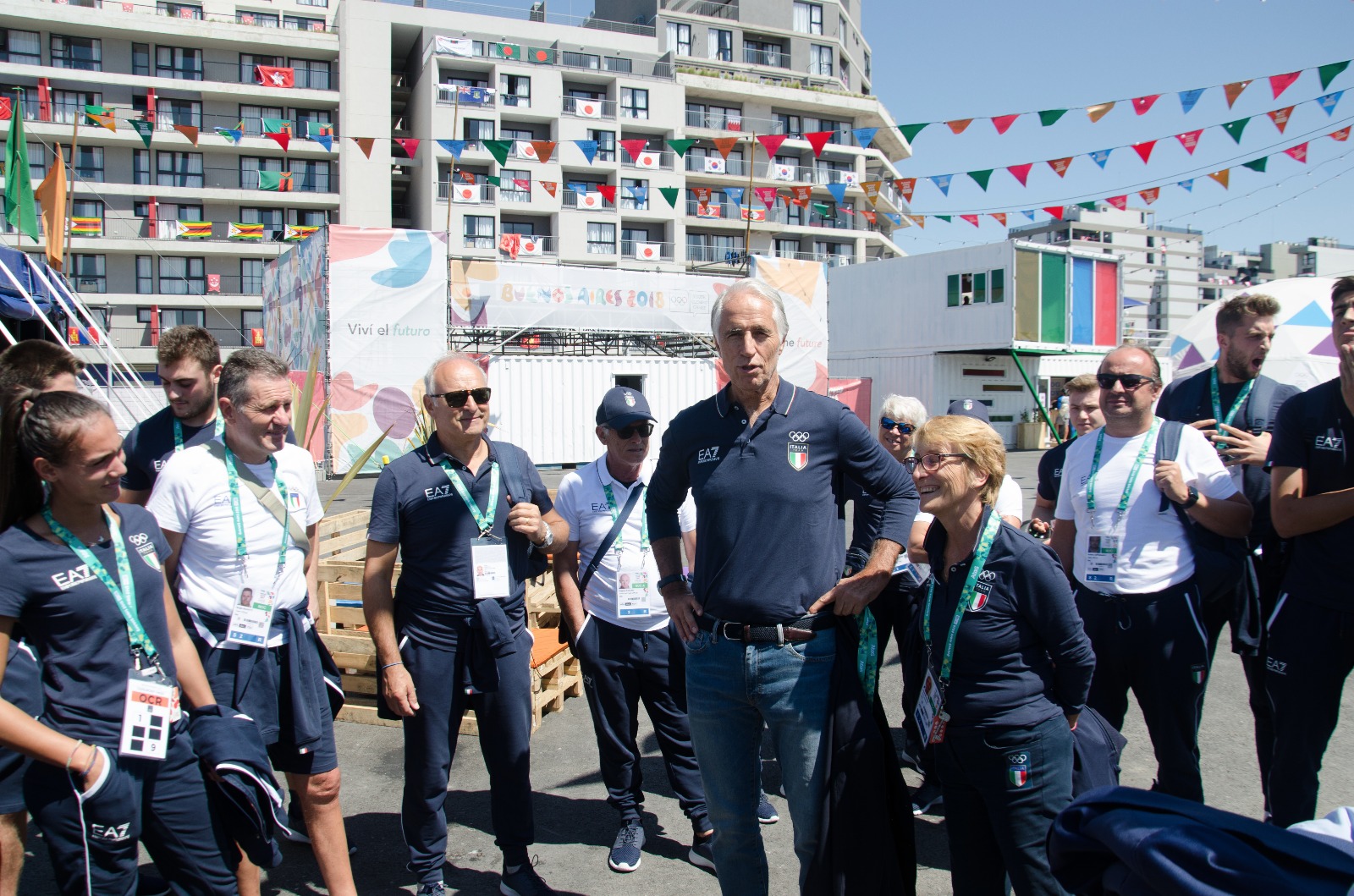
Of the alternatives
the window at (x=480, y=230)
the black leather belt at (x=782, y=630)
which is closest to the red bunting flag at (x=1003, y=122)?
the black leather belt at (x=782, y=630)

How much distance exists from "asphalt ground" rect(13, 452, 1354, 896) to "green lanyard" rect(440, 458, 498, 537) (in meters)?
1.43

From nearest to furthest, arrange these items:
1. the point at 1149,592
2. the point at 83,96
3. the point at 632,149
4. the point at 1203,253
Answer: the point at 1149,592 → the point at 632,149 → the point at 83,96 → the point at 1203,253

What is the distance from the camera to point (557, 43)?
177 feet

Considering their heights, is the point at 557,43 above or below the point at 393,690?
above

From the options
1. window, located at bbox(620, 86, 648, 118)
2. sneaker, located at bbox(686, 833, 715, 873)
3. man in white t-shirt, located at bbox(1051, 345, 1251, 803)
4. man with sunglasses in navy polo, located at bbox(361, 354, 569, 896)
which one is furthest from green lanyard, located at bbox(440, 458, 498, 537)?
window, located at bbox(620, 86, 648, 118)

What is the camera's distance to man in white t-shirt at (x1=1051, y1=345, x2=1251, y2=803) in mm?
3174

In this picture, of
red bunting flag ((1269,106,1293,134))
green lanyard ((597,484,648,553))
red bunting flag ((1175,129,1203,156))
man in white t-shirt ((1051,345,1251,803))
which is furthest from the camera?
red bunting flag ((1175,129,1203,156))

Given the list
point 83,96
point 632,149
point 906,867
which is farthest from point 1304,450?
point 83,96

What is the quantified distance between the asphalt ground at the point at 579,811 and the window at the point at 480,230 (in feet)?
149

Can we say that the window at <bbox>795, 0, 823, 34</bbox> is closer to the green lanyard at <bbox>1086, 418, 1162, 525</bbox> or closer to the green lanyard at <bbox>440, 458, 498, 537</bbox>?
the green lanyard at <bbox>1086, 418, 1162, 525</bbox>

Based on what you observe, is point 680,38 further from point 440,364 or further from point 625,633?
point 625,633

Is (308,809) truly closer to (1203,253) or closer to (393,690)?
(393,690)

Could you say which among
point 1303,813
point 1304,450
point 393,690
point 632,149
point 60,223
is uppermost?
point 632,149

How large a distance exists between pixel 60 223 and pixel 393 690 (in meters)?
12.5
